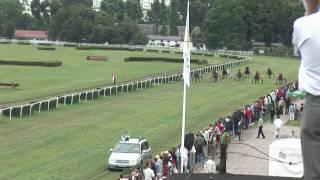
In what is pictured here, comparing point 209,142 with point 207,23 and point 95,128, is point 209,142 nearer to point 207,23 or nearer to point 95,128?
point 95,128

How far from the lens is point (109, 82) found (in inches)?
2026

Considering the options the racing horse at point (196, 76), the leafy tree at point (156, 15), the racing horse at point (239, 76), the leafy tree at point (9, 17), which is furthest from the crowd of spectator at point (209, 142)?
the leafy tree at point (156, 15)

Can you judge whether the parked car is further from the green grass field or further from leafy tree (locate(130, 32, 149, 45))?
leafy tree (locate(130, 32, 149, 45))

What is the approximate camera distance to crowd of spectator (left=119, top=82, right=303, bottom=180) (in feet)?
55.2

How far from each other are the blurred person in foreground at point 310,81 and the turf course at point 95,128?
17.6m

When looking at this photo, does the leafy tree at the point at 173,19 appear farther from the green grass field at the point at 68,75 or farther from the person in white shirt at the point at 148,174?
the person in white shirt at the point at 148,174

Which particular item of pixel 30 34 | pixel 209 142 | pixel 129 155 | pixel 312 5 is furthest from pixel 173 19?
Answer: pixel 312 5

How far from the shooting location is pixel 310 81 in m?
2.00

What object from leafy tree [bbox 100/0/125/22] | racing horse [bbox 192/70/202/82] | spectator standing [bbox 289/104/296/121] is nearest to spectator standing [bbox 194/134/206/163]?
spectator standing [bbox 289/104/296/121]

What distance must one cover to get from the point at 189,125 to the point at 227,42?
82142mm

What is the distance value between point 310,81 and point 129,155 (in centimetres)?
1906

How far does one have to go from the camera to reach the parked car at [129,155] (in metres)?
20.6

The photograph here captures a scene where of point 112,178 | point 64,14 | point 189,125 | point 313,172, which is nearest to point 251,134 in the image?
point 189,125

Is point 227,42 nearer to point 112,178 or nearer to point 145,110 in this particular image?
point 145,110
